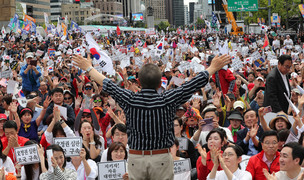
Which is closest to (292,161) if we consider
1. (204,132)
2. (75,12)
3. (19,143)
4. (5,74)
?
(204,132)

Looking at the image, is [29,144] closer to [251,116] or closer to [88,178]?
[88,178]

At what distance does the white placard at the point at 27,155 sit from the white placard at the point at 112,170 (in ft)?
3.28

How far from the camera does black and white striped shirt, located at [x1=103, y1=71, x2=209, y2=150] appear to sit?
12.9 ft

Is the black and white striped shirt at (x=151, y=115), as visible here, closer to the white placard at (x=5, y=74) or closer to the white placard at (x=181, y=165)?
the white placard at (x=181, y=165)

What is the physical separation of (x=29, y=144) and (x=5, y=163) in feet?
1.30

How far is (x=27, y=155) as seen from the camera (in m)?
5.78

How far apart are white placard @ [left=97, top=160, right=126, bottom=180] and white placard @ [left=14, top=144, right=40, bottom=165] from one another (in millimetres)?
998

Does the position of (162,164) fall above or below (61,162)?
above

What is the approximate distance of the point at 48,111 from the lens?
8.24m

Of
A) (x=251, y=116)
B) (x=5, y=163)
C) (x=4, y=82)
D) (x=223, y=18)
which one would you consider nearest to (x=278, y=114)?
(x=251, y=116)

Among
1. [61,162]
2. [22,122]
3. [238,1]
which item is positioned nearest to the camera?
[61,162]

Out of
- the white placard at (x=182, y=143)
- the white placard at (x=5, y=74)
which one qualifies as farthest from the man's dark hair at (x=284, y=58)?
the white placard at (x=5, y=74)

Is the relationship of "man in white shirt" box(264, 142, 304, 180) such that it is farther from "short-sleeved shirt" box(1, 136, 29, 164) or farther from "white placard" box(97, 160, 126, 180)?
"short-sleeved shirt" box(1, 136, 29, 164)

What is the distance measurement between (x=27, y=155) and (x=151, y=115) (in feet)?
8.12
